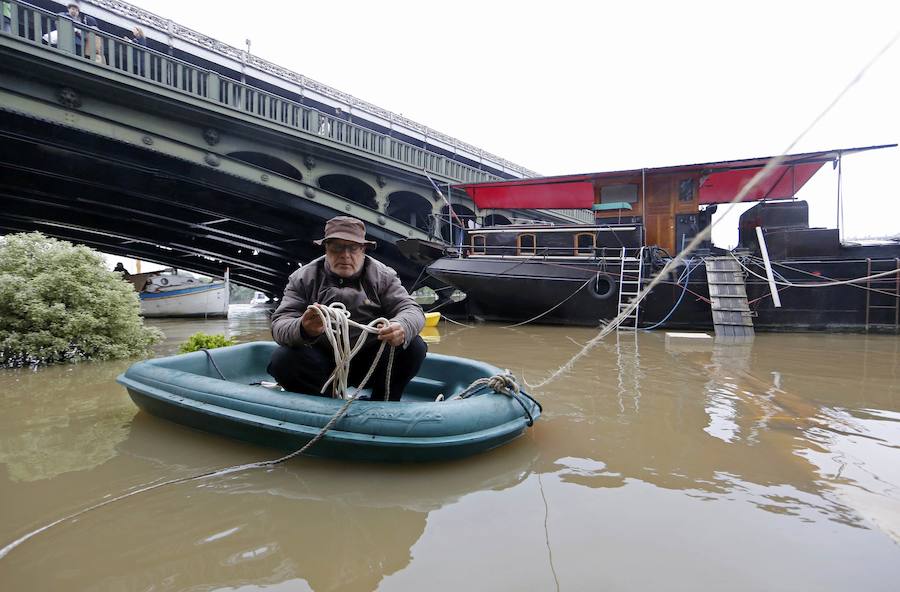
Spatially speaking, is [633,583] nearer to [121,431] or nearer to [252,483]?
[252,483]

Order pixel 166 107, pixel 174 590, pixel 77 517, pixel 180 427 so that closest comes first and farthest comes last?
pixel 174 590 → pixel 77 517 → pixel 180 427 → pixel 166 107

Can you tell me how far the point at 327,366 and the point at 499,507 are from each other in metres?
1.37

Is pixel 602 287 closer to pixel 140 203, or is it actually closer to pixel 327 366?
pixel 327 366

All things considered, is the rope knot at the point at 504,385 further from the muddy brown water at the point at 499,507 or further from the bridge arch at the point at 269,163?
the bridge arch at the point at 269,163

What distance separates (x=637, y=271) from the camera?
33.6ft

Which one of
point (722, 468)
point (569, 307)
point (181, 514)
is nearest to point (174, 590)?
point (181, 514)

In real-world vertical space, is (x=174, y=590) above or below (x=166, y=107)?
below

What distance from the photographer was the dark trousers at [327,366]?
2.75 meters

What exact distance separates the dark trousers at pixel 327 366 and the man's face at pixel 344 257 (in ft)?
1.49

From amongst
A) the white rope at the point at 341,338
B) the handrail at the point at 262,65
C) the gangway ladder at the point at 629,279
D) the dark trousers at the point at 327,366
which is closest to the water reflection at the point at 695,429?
the dark trousers at the point at 327,366

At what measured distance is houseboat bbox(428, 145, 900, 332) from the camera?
951 cm

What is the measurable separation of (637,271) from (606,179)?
2.74 meters

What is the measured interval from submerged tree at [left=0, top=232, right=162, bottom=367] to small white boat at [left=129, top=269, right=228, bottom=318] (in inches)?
456

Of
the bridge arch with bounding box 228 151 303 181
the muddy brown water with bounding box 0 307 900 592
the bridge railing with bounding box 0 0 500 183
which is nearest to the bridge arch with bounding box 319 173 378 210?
the bridge arch with bounding box 228 151 303 181
